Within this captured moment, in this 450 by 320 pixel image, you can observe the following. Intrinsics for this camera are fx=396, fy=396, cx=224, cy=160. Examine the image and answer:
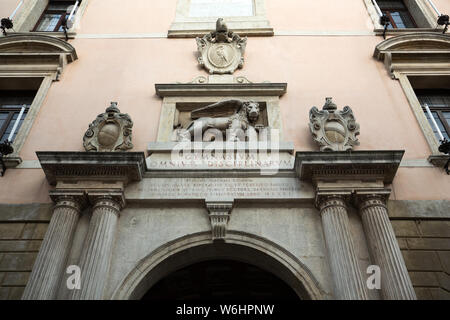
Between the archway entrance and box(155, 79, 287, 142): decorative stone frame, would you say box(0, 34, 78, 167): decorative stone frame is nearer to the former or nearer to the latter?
box(155, 79, 287, 142): decorative stone frame

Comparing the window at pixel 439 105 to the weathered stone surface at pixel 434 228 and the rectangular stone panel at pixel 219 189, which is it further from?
the rectangular stone panel at pixel 219 189

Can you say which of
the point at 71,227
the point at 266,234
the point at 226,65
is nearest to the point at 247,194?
the point at 266,234

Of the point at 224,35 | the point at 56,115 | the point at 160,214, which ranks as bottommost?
the point at 160,214

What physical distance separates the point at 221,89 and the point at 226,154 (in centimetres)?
187

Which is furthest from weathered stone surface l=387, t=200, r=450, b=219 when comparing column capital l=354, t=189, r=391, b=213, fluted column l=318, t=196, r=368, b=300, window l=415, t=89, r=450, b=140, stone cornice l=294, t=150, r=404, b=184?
window l=415, t=89, r=450, b=140

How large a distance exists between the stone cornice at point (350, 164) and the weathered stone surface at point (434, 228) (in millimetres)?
1037

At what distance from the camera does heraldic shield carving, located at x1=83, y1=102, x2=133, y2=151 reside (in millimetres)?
7543

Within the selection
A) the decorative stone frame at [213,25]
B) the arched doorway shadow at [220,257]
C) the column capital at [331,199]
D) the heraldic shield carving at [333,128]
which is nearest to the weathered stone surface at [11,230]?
the arched doorway shadow at [220,257]

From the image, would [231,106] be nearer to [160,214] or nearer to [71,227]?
[160,214]

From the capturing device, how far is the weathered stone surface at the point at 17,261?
6402 mm

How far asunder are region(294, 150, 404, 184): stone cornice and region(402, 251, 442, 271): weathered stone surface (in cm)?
134

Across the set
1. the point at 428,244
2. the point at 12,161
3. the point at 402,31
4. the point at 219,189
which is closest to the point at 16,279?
the point at 12,161

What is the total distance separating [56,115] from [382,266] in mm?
7094
